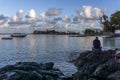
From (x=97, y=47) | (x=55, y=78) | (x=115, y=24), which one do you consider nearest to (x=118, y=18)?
(x=115, y=24)

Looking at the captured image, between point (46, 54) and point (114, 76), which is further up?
point (114, 76)

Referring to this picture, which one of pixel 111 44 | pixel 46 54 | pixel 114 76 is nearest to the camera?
pixel 114 76

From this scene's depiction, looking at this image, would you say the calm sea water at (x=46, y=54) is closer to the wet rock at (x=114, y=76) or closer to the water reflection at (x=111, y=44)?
the water reflection at (x=111, y=44)

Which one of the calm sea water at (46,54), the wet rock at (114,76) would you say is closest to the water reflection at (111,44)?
the calm sea water at (46,54)

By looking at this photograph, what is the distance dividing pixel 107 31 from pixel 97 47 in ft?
521

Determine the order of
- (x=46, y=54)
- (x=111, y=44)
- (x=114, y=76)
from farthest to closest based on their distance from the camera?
(x=111, y=44) < (x=46, y=54) < (x=114, y=76)

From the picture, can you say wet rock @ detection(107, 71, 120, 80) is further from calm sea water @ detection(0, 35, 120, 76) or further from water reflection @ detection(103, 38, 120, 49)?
water reflection @ detection(103, 38, 120, 49)

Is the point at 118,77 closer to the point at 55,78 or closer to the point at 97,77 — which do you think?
the point at 97,77

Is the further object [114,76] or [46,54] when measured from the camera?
[46,54]

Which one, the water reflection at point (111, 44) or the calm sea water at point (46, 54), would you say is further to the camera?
the water reflection at point (111, 44)

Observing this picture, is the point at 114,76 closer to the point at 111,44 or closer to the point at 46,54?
the point at 46,54

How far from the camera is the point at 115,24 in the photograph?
190 m

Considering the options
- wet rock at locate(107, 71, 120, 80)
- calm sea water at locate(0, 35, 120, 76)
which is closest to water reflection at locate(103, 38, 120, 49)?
calm sea water at locate(0, 35, 120, 76)

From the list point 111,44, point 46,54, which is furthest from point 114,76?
point 111,44
